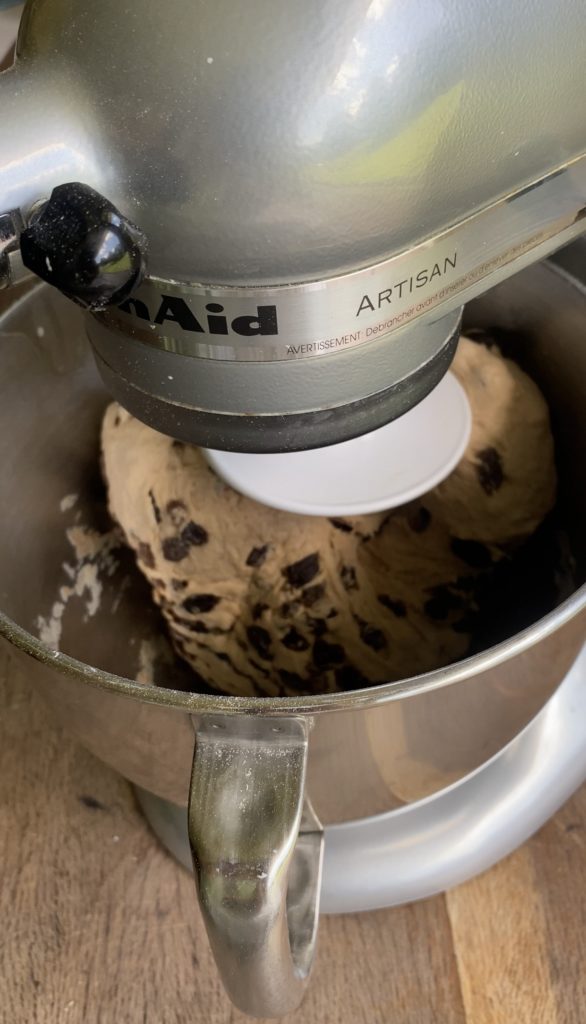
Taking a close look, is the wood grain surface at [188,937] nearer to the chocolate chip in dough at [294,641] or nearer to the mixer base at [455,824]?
the mixer base at [455,824]

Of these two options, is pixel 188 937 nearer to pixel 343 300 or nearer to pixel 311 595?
pixel 311 595

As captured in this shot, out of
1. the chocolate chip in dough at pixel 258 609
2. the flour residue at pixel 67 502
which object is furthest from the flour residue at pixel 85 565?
the chocolate chip in dough at pixel 258 609

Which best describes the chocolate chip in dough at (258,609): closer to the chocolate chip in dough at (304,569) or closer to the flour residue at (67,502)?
the chocolate chip in dough at (304,569)

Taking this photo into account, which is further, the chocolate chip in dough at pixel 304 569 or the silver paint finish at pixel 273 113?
the chocolate chip in dough at pixel 304 569

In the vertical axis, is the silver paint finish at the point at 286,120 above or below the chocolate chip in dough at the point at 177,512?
above

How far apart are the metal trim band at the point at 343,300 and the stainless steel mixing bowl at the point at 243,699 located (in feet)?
0.37

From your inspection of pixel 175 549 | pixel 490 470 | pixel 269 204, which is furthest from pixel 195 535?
pixel 269 204

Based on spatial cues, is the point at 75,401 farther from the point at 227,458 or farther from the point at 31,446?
the point at 227,458

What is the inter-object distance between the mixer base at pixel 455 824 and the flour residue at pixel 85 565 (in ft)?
0.36

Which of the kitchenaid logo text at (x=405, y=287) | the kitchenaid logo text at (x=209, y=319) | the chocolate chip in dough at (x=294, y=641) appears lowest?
the chocolate chip in dough at (x=294, y=641)

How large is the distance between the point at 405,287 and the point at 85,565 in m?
0.33

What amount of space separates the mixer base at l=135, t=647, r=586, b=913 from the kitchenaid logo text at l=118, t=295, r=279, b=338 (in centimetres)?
28

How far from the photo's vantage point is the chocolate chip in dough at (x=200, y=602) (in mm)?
498

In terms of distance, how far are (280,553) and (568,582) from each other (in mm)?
163
